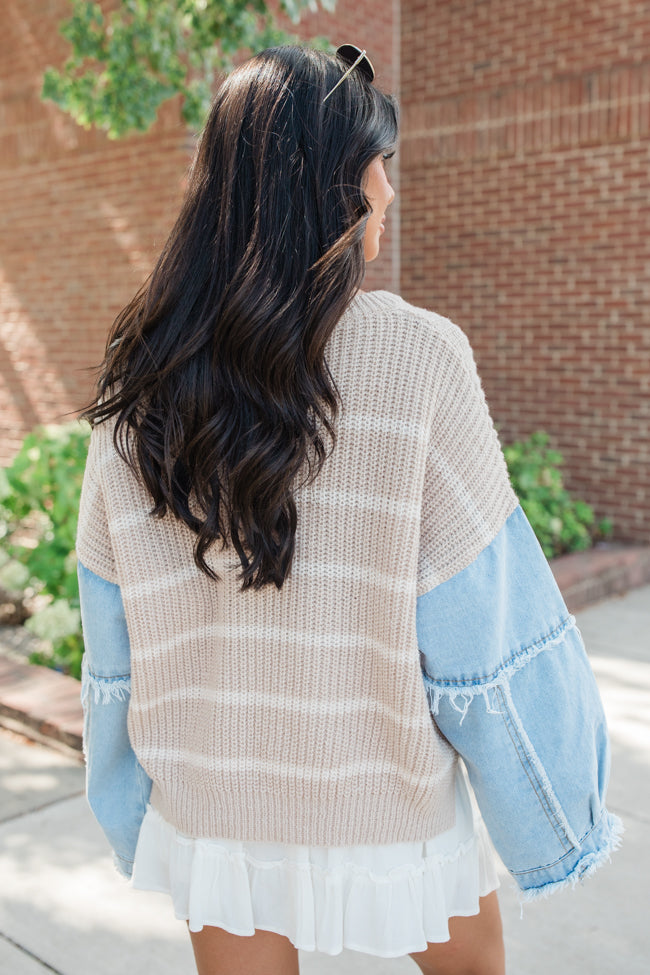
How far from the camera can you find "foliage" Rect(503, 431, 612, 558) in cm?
594

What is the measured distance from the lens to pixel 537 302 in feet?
22.5

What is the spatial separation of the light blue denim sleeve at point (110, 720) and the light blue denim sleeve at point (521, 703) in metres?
0.46

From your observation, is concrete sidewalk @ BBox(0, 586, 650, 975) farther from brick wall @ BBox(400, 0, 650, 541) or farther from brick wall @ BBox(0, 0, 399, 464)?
brick wall @ BBox(0, 0, 399, 464)

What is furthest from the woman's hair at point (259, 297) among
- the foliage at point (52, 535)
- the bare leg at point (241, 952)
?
the foliage at point (52, 535)

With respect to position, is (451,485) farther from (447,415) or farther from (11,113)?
(11,113)

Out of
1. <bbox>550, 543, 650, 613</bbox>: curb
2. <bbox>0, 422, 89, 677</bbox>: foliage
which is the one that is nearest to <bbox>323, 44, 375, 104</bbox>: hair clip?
<bbox>0, 422, 89, 677</bbox>: foliage

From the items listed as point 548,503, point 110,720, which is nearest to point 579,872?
point 110,720

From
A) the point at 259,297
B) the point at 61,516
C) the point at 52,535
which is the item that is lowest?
the point at 52,535

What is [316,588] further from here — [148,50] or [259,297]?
[148,50]

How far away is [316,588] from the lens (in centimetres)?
126

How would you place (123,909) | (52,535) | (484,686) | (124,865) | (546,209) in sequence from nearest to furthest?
1. (484,686)
2. (124,865)
3. (123,909)
4. (52,535)
5. (546,209)

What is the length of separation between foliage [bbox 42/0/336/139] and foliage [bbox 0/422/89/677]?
166cm

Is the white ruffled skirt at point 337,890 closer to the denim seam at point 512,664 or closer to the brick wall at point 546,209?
the denim seam at point 512,664

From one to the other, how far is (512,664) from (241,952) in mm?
581
